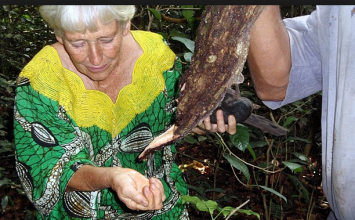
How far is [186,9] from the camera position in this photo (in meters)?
1.30

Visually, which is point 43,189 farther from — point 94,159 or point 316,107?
point 316,107

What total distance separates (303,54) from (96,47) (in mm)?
399

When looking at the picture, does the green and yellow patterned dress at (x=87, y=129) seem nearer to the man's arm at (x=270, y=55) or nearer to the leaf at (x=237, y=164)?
the leaf at (x=237, y=164)

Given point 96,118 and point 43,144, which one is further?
point 96,118

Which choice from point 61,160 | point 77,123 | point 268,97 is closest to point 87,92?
point 77,123

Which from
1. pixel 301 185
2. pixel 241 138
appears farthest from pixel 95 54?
pixel 301 185

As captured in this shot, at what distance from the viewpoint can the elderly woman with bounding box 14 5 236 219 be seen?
84 centimetres

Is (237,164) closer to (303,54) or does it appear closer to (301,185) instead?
(303,54)

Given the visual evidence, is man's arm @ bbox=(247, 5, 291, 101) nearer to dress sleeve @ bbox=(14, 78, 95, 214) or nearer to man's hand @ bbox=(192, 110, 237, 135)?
man's hand @ bbox=(192, 110, 237, 135)

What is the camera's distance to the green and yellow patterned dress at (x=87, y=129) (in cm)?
102

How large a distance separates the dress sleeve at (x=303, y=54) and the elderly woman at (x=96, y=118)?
16cm

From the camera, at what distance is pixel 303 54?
92 cm

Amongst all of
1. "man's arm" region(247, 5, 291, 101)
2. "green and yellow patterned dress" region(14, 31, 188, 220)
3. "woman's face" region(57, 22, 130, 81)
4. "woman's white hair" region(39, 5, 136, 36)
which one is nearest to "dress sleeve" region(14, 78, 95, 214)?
"green and yellow patterned dress" region(14, 31, 188, 220)

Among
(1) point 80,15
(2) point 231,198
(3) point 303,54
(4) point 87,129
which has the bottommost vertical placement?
(2) point 231,198
